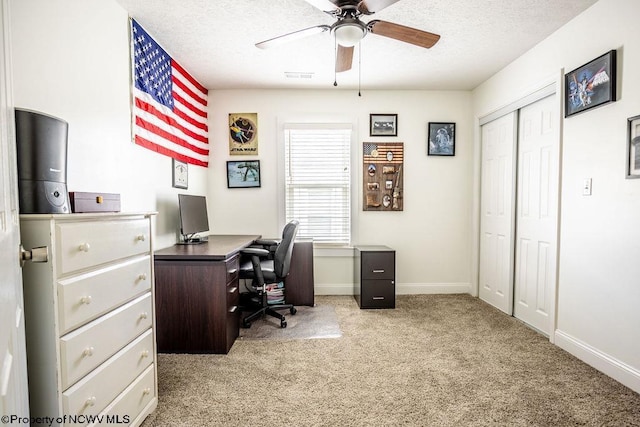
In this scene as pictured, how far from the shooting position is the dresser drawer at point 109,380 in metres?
1.22

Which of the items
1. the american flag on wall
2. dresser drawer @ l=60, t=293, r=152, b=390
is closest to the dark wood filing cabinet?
the american flag on wall

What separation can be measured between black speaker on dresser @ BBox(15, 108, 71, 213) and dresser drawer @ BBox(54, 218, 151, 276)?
0.53 feet

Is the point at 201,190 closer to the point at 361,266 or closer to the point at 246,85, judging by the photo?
the point at 246,85

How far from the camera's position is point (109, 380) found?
1415mm

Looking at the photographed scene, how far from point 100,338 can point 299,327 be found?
6.42ft

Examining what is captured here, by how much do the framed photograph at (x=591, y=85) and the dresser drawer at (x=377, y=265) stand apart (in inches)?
81.8

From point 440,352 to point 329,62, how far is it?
9.38ft

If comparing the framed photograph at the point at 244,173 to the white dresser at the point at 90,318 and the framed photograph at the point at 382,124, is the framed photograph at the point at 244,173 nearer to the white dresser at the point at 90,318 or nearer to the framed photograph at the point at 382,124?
the framed photograph at the point at 382,124

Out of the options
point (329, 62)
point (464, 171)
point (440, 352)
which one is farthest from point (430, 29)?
point (440, 352)

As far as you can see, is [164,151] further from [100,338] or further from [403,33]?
[403,33]

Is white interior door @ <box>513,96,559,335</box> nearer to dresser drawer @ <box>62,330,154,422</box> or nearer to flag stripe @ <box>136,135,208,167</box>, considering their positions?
dresser drawer @ <box>62,330,154,422</box>

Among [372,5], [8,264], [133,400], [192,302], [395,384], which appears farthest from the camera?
[192,302]

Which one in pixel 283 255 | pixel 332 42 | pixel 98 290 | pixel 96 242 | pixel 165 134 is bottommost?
pixel 283 255

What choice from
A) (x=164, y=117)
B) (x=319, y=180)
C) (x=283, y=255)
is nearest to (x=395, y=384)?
(x=283, y=255)
